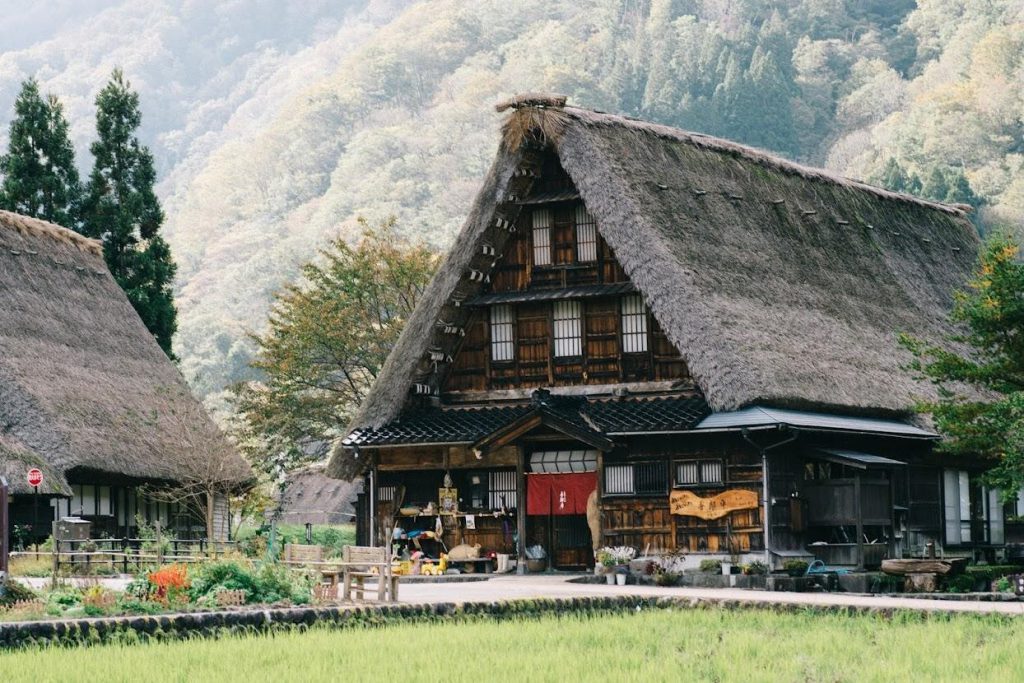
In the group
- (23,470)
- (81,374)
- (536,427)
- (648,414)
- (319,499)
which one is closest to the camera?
(648,414)

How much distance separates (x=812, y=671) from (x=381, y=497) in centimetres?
1946

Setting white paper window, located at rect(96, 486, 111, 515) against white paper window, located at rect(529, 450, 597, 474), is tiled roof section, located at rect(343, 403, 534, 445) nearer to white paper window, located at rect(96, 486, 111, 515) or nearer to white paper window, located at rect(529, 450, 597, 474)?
white paper window, located at rect(529, 450, 597, 474)

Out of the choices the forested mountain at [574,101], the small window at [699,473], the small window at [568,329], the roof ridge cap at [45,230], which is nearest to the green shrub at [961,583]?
the small window at [699,473]

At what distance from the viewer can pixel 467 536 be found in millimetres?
32938

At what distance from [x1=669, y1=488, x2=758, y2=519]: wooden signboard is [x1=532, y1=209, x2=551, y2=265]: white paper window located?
5627 mm

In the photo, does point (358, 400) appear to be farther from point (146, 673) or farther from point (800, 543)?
point (146, 673)

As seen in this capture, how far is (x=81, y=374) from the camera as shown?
4062 centimetres

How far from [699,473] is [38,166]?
28.9m

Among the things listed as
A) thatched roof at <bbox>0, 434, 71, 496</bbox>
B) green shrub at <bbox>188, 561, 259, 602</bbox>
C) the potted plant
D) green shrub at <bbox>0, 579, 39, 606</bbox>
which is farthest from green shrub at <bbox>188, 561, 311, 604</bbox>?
thatched roof at <bbox>0, 434, 71, 496</bbox>

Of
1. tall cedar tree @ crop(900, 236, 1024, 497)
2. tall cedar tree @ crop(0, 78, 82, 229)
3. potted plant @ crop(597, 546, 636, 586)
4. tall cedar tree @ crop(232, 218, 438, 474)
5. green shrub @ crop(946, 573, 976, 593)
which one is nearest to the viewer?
green shrub @ crop(946, 573, 976, 593)

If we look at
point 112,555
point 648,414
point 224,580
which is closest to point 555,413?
point 648,414

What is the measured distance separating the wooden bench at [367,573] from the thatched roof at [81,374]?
15047mm

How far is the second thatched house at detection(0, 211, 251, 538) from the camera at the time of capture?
3681cm

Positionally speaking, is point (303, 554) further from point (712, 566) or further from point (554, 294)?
point (554, 294)
